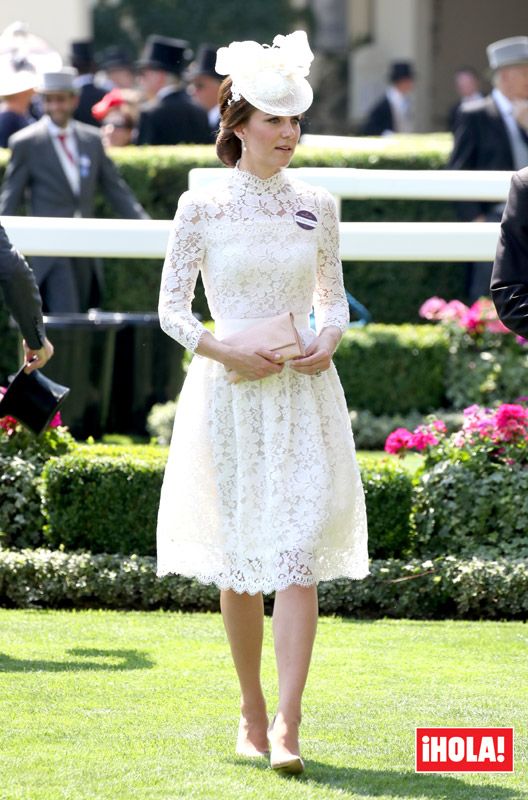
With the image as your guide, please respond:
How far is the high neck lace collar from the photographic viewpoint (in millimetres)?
4473

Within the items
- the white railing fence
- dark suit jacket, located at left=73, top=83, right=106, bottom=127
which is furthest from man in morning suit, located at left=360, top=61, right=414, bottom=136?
the white railing fence

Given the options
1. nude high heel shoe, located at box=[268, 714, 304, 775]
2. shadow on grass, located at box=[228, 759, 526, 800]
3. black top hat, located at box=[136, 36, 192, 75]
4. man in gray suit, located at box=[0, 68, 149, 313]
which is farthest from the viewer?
black top hat, located at box=[136, 36, 192, 75]

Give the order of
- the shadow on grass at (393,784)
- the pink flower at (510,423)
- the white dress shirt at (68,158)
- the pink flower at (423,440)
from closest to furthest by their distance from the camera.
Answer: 1. the shadow on grass at (393,784)
2. the pink flower at (510,423)
3. the pink flower at (423,440)
4. the white dress shirt at (68,158)

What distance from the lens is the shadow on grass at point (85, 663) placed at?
5.16m

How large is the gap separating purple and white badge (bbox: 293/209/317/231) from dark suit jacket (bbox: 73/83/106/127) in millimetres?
11061

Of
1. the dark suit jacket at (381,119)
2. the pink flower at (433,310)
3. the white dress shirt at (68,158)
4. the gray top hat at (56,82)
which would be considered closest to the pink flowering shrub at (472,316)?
the pink flower at (433,310)

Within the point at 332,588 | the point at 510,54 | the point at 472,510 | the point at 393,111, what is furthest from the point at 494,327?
the point at 393,111

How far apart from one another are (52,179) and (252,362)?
20.7ft

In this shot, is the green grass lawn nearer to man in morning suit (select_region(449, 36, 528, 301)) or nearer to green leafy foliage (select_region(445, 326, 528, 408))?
green leafy foliage (select_region(445, 326, 528, 408))

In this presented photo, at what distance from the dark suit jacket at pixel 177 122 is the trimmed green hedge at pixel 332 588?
800cm

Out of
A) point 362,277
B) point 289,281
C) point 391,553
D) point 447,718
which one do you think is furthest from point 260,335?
point 362,277

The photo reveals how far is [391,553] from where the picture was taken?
633 centimetres

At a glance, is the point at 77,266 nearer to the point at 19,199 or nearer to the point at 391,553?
the point at 19,199

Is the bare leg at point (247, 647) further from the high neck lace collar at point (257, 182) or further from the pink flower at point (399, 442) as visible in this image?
the pink flower at point (399, 442)
